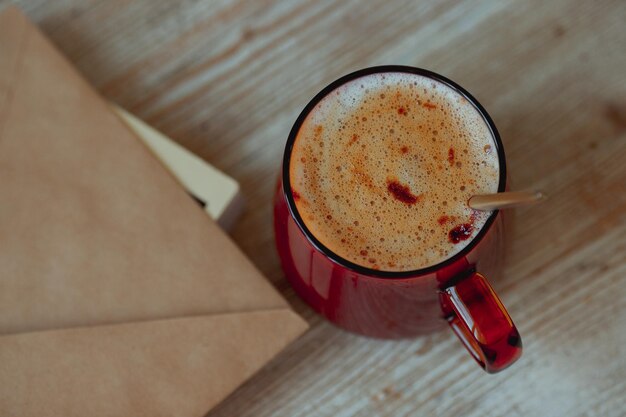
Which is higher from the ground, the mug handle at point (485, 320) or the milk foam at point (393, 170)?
the milk foam at point (393, 170)

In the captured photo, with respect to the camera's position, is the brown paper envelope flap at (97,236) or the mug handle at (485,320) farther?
the brown paper envelope flap at (97,236)

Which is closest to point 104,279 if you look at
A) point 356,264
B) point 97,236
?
point 97,236

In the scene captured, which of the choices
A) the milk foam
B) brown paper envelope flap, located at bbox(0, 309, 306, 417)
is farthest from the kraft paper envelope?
the milk foam

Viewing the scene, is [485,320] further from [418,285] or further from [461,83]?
[461,83]

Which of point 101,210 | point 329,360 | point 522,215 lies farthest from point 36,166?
point 522,215

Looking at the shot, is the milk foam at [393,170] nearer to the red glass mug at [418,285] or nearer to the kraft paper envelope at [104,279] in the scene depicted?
the red glass mug at [418,285]

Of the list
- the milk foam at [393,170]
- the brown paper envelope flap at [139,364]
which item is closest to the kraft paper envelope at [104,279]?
the brown paper envelope flap at [139,364]

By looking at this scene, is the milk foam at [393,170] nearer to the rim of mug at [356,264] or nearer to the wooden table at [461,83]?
the rim of mug at [356,264]
